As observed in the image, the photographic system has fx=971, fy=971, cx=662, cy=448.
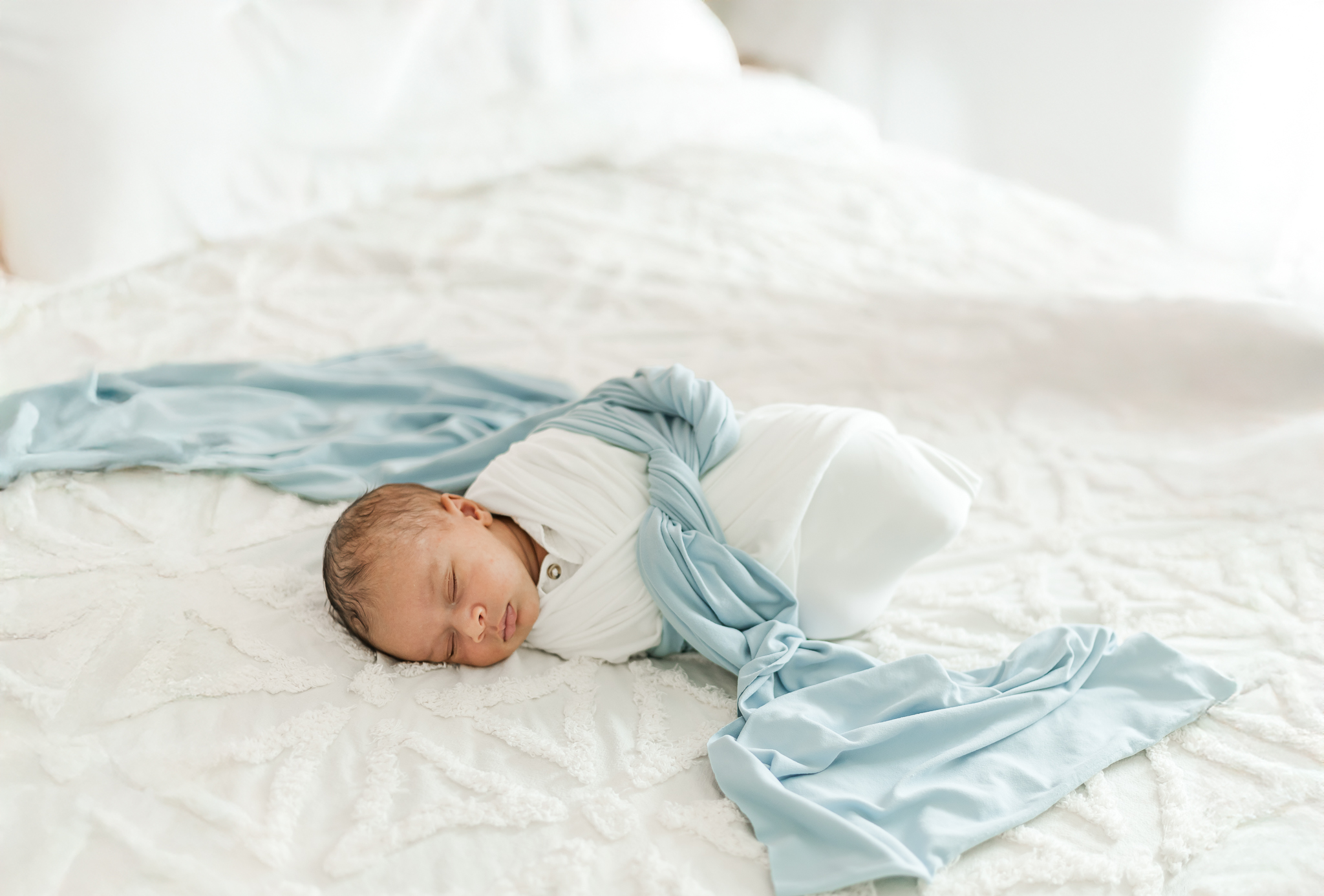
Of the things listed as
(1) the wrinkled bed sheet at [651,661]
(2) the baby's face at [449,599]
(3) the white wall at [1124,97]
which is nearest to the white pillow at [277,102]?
(1) the wrinkled bed sheet at [651,661]

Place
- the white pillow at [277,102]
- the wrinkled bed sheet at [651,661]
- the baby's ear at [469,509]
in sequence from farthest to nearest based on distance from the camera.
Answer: the white pillow at [277,102] → the baby's ear at [469,509] → the wrinkled bed sheet at [651,661]

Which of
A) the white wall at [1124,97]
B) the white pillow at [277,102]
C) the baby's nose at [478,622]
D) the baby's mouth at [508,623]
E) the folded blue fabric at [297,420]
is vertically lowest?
the folded blue fabric at [297,420]

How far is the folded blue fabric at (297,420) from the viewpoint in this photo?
153cm

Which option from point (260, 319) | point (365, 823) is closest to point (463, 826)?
point (365, 823)

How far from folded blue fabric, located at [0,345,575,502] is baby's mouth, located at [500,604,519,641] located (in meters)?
0.35

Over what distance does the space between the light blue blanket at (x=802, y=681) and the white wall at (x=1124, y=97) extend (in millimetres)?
1214

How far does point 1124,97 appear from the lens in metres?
2.32

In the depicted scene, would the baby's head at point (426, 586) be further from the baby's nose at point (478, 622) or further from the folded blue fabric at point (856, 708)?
the folded blue fabric at point (856, 708)

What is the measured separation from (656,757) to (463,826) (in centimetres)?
22

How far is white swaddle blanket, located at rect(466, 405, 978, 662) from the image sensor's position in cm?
126

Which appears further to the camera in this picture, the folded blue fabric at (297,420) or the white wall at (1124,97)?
the white wall at (1124,97)

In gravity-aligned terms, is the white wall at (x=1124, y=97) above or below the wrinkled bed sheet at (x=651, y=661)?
above

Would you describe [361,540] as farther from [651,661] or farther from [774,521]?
[774,521]

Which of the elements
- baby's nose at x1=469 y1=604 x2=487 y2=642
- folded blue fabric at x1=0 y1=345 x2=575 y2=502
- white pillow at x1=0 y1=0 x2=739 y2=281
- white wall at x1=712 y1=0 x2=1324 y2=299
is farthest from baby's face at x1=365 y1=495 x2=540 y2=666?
white wall at x1=712 y1=0 x2=1324 y2=299
